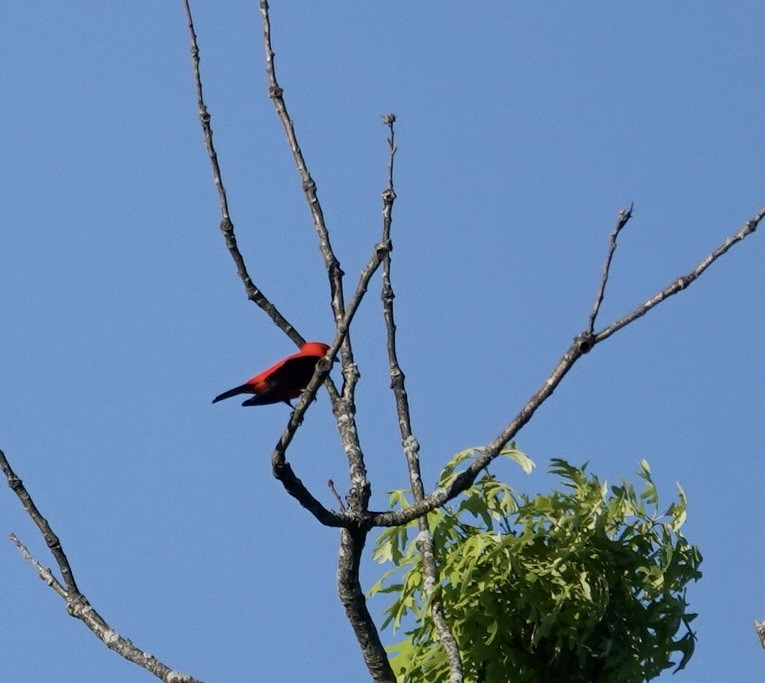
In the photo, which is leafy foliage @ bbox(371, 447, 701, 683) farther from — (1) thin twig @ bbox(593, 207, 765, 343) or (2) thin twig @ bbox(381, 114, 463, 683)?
(1) thin twig @ bbox(593, 207, 765, 343)

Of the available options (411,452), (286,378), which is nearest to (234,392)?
(286,378)

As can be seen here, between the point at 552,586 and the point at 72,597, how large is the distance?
6.48 feet

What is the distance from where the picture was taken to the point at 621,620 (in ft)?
17.1

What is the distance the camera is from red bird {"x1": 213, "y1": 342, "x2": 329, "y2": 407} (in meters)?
5.96

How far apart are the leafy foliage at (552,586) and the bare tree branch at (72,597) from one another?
141cm

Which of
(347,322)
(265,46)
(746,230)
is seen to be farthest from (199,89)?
(746,230)

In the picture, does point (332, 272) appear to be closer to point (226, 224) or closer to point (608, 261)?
point (226, 224)

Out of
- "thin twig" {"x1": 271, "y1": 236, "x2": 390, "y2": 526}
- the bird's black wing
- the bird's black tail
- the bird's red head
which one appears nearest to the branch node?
"thin twig" {"x1": 271, "y1": 236, "x2": 390, "y2": 526}

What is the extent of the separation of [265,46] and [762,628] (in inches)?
110

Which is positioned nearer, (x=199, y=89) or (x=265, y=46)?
(x=199, y=89)

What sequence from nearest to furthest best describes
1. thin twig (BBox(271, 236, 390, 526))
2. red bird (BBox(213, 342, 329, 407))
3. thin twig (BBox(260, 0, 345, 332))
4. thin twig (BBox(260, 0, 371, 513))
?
1. thin twig (BBox(271, 236, 390, 526))
2. thin twig (BBox(260, 0, 371, 513))
3. thin twig (BBox(260, 0, 345, 332))
4. red bird (BBox(213, 342, 329, 407))

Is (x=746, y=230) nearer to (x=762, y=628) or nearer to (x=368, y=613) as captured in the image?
(x=762, y=628)

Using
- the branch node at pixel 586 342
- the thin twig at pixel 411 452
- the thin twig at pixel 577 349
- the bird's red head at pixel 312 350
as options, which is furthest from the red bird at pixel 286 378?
the branch node at pixel 586 342

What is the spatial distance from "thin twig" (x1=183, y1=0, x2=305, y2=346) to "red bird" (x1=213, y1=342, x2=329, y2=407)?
59 centimetres
